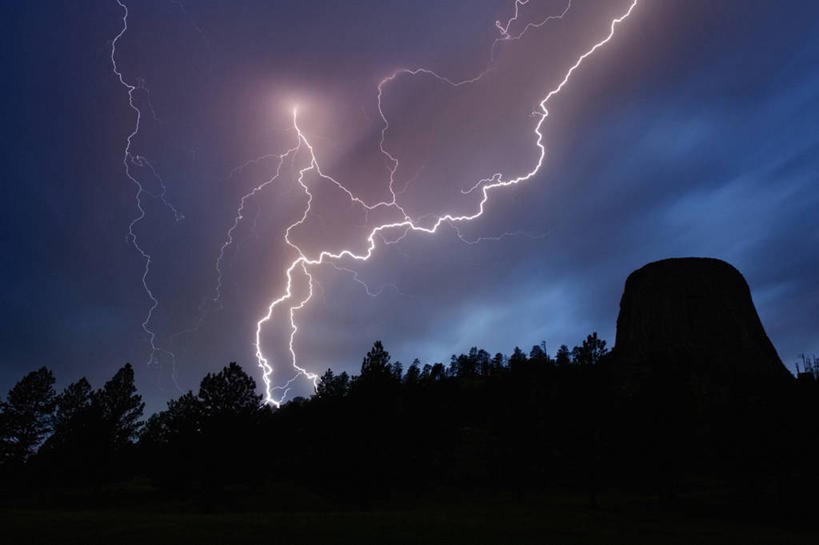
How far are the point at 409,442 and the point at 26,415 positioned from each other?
42003mm

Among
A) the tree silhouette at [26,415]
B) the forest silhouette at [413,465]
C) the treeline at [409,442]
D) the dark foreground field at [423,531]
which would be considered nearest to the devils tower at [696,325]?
the treeline at [409,442]

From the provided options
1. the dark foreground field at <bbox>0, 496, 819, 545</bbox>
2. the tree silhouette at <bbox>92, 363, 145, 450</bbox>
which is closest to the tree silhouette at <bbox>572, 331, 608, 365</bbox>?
the dark foreground field at <bbox>0, 496, 819, 545</bbox>

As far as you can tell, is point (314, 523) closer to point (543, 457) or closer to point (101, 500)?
point (543, 457)

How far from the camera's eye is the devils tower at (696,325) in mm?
76062

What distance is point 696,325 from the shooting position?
8344cm

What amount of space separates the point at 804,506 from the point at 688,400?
7.93m

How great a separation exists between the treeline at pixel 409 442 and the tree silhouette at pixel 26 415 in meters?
0.10

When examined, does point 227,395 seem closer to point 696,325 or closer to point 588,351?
point 588,351

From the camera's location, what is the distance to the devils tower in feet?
250

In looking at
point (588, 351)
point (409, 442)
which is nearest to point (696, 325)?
point (588, 351)

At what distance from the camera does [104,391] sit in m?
45.5

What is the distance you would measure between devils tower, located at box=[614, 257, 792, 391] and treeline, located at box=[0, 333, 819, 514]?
2692 cm

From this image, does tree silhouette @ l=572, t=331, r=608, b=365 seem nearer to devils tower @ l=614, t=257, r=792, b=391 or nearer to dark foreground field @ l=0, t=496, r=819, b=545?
dark foreground field @ l=0, t=496, r=819, b=545

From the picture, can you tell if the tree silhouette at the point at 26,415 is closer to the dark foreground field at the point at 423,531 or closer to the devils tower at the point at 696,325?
the dark foreground field at the point at 423,531
